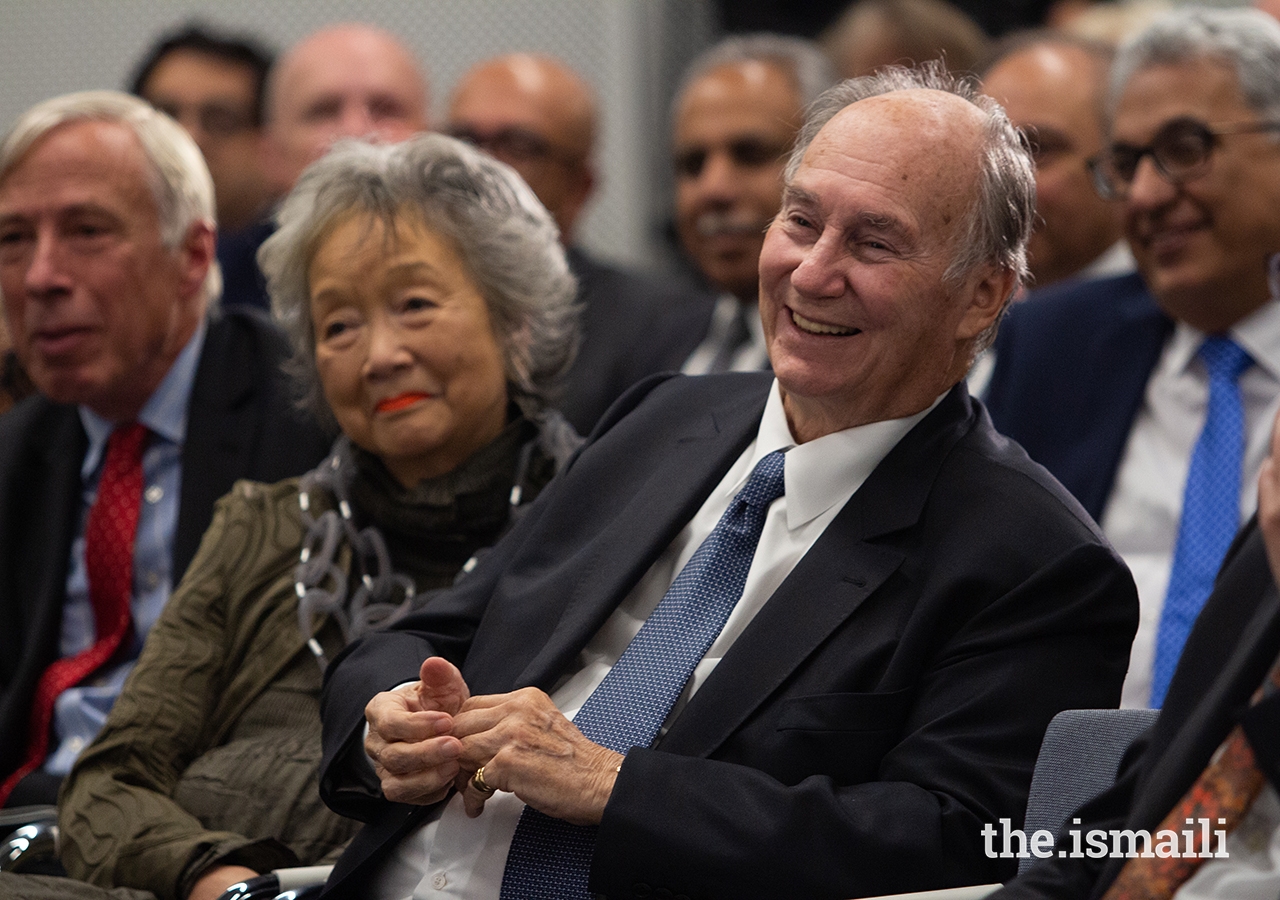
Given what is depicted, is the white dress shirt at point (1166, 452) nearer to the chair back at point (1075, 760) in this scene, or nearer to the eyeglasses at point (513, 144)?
the chair back at point (1075, 760)

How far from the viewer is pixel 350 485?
8.83 feet

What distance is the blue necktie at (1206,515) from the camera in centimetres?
291

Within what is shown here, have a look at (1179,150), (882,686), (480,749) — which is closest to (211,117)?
A: (1179,150)

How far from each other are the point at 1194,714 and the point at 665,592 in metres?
0.79

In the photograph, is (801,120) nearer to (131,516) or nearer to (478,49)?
(131,516)

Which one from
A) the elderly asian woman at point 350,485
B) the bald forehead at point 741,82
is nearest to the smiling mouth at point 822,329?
the elderly asian woman at point 350,485

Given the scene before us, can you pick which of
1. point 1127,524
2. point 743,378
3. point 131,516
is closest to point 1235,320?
point 1127,524

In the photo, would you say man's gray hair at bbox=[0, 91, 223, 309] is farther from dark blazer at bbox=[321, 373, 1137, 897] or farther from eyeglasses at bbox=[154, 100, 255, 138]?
eyeglasses at bbox=[154, 100, 255, 138]

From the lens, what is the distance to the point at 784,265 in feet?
6.88

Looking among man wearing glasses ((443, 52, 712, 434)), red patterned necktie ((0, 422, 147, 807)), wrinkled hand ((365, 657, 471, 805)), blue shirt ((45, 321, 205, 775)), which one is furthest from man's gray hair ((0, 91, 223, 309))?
wrinkled hand ((365, 657, 471, 805))

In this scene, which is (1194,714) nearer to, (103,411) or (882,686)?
(882,686)

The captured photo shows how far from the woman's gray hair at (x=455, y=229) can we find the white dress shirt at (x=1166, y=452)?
4.10 ft

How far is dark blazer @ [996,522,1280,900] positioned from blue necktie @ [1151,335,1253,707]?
1233mm

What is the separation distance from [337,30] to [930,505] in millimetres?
3536
